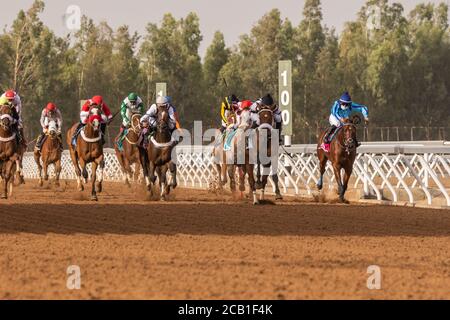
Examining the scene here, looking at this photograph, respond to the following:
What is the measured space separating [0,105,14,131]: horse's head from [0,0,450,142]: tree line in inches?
2315

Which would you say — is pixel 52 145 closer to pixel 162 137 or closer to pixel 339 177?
pixel 162 137

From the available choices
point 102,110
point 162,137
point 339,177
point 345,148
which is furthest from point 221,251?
point 102,110

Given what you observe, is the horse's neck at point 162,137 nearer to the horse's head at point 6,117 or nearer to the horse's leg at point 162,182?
the horse's leg at point 162,182

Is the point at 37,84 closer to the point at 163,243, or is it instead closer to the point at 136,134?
the point at 136,134

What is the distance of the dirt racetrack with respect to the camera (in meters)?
8.45

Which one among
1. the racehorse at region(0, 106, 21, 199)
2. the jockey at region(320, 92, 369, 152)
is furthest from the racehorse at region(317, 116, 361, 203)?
the racehorse at region(0, 106, 21, 199)

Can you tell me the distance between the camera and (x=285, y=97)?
2805 centimetres

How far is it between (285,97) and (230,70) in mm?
60010

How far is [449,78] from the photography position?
302 feet

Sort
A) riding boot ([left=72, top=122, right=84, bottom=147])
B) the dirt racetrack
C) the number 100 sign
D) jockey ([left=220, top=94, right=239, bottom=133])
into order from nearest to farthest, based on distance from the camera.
A: the dirt racetrack < riding boot ([left=72, top=122, right=84, bottom=147]) < jockey ([left=220, top=94, right=239, bottom=133]) < the number 100 sign

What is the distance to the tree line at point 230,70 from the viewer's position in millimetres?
81625

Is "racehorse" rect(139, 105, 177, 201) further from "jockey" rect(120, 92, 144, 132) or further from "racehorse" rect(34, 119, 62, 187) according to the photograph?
"racehorse" rect(34, 119, 62, 187)
